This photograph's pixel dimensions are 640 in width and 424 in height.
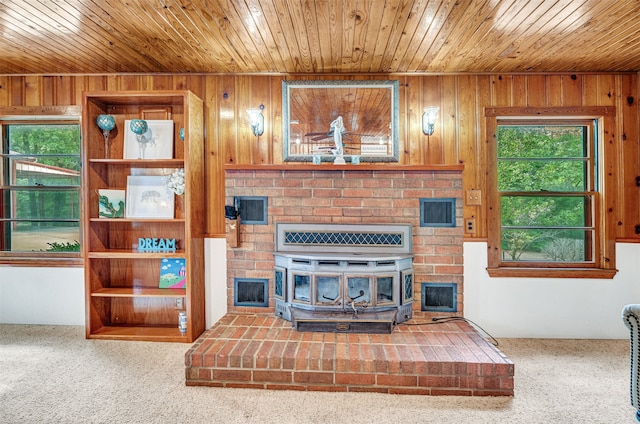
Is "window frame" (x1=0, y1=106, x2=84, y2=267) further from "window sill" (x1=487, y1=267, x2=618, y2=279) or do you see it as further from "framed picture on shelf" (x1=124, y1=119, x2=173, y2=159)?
"window sill" (x1=487, y1=267, x2=618, y2=279)

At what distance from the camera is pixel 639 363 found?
168 cm

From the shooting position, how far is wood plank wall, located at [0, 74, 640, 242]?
2.98 m

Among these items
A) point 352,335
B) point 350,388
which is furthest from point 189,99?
point 350,388

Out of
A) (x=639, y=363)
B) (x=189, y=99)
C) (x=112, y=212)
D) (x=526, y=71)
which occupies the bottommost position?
(x=639, y=363)

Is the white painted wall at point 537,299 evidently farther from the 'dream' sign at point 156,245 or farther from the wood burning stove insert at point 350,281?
the wood burning stove insert at point 350,281

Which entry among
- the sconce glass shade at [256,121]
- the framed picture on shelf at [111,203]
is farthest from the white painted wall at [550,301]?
the framed picture on shelf at [111,203]

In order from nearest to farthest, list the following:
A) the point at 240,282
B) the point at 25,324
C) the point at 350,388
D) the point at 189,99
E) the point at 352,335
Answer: the point at 350,388
the point at 352,335
the point at 189,99
the point at 240,282
the point at 25,324

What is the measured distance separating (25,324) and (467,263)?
418 cm

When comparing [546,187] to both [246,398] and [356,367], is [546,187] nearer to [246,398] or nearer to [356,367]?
[356,367]

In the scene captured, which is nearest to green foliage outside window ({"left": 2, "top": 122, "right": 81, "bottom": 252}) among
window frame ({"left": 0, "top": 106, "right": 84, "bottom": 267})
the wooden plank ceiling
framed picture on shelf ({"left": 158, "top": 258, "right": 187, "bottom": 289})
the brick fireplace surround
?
window frame ({"left": 0, "top": 106, "right": 84, "bottom": 267})

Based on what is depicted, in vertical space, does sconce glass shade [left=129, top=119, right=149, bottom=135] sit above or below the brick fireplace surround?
above

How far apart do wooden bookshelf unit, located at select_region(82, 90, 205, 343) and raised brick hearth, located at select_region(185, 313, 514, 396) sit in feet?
2.50

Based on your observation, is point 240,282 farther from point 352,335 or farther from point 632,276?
point 632,276

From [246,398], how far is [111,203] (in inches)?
82.4
